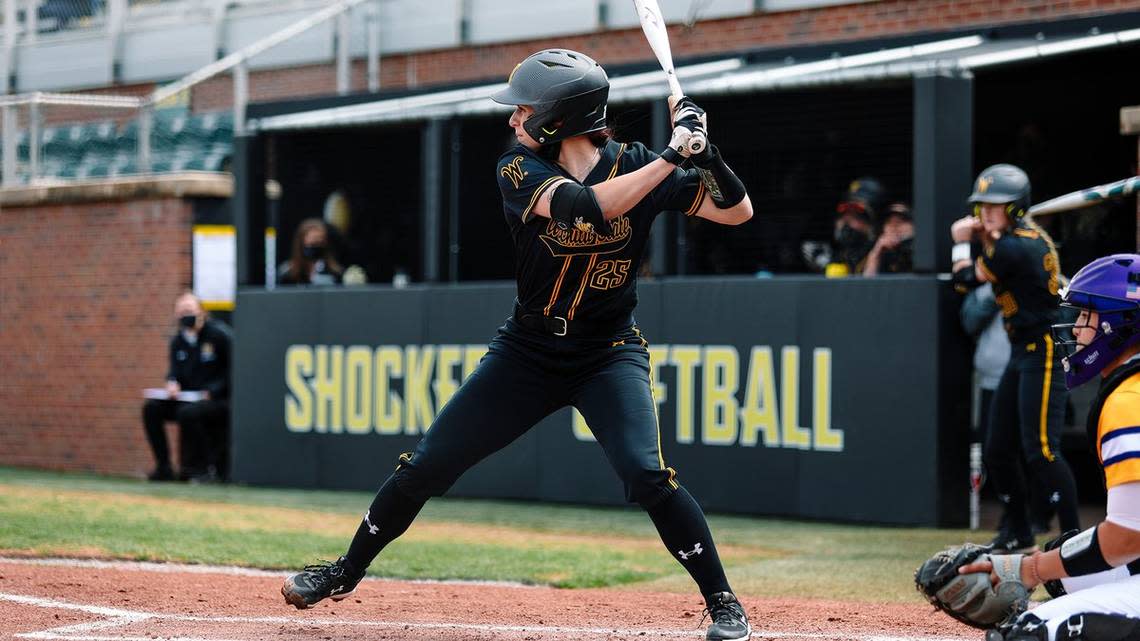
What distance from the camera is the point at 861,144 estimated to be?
11.6 metres

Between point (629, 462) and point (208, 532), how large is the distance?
16.1 feet

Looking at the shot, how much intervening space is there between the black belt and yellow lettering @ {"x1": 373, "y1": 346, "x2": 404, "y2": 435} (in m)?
7.39

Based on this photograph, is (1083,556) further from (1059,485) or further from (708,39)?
(708,39)

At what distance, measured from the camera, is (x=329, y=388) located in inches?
517

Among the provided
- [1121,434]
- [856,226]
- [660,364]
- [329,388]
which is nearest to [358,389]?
[329,388]

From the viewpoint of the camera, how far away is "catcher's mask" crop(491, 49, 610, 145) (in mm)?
5078

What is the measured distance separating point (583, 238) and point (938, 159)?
5.47m

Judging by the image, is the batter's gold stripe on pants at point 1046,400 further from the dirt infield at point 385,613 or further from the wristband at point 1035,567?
the wristband at point 1035,567

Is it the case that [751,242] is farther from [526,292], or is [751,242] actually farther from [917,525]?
[526,292]

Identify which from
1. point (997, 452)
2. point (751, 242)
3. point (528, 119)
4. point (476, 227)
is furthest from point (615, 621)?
point (476, 227)

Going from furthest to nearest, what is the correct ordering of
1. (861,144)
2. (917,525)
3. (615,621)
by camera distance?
(861,144) → (917,525) → (615,621)

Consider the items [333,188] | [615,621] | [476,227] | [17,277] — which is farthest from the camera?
[17,277]

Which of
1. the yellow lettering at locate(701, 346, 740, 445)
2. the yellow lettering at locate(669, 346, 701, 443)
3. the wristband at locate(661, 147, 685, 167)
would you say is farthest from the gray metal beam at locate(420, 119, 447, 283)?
the wristband at locate(661, 147, 685, 167)

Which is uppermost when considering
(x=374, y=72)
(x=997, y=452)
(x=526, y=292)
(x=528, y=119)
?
(x=374, y=72)
